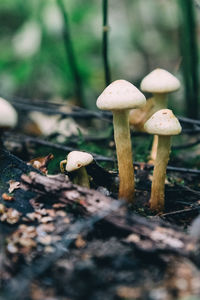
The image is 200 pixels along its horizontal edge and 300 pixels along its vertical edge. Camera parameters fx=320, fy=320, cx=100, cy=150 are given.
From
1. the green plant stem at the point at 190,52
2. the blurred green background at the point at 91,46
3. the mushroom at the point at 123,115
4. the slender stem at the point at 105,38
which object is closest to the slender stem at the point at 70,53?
the blurred green background at the point at 91,46

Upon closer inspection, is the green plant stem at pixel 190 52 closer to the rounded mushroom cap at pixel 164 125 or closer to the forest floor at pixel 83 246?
Answer: the rounded mushroom cap at pixel 164 125

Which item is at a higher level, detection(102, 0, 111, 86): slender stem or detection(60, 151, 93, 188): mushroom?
detection(102, 0, 111, 86): slender stem

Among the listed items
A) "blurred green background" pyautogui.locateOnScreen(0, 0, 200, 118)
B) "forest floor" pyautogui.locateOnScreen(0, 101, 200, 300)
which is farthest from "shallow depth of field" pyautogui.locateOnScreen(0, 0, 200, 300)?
"blurred green background" pyautogui.locateOnScreen(0, 0, 200, 118)

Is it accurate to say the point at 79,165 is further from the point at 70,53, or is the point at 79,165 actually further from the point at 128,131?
the point at 70,53

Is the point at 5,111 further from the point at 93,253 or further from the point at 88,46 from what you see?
the point at 88,46

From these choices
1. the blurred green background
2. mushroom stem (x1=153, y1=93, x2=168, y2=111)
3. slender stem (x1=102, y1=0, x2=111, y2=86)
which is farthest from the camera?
the blurred green background

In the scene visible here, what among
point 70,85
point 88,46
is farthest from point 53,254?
point 88,46

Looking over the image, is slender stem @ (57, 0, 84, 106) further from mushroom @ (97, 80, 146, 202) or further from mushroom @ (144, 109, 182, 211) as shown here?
mushroom @ (144, 109, 182, 211)
